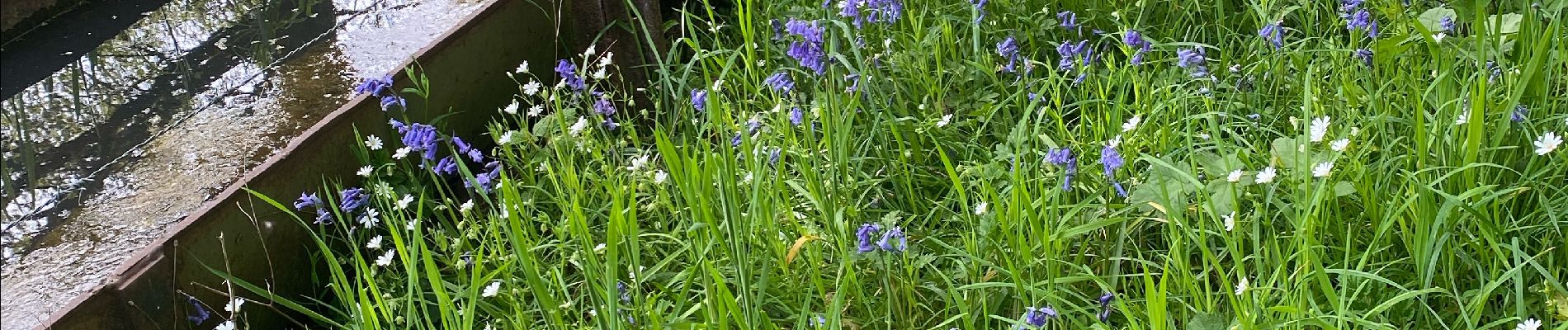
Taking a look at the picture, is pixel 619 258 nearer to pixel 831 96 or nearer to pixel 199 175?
pixel 831 96

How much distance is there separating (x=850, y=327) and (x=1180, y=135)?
0.75 meters

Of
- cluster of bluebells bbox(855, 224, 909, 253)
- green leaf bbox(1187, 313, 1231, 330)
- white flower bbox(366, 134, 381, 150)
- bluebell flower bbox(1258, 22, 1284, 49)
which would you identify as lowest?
green leaf bbox(1187, 313, 1231, 330)

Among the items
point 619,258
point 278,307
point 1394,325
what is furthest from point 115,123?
point 1394,325

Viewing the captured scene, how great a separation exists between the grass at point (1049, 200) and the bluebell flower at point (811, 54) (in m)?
0.03

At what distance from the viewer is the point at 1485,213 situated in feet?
5.82

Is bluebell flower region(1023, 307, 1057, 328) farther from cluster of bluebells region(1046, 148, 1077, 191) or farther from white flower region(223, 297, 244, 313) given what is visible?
white flower region(223, 297, 244, 313)

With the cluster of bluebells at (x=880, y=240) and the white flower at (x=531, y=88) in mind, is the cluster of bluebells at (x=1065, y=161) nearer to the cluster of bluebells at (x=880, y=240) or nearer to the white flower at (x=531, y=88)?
the cluster of bluebells at (x=880, y=240)

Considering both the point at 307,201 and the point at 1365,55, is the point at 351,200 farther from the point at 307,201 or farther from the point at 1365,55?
the point at 1365,55

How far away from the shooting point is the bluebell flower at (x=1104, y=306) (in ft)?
5.85

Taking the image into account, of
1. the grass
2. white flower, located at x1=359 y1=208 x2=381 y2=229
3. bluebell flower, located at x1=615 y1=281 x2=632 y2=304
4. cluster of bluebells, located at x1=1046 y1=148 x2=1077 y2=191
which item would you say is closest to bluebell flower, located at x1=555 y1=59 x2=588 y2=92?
the grass

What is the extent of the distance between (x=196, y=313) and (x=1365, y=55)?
2024mm

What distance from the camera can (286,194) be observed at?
2.25 meters

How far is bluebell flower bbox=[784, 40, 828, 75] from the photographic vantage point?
222cm

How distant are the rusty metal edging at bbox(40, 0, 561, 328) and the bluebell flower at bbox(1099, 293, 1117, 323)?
4.13 feet
